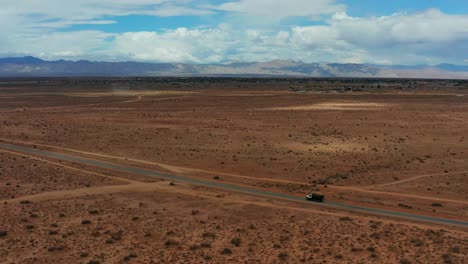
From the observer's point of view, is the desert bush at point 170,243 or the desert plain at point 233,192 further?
the desert bush at point 170,243

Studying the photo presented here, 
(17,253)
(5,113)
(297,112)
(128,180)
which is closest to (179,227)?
(17,253)

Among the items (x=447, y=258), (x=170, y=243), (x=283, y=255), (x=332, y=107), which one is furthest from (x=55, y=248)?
(x=332, y=107)

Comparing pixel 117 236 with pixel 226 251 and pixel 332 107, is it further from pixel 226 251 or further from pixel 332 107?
pixel 332 107

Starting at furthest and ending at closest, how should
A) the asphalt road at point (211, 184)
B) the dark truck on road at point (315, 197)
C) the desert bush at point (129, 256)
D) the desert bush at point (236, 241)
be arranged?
the dark truck on road at point (315, 197) → the asphalt road at point (211, 184) → the desert bush at point (236, 241) → the desert bush at point (129, 256)

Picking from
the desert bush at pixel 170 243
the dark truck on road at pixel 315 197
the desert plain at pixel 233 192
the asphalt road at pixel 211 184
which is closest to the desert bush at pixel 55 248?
the desert plain at pixel 233 192

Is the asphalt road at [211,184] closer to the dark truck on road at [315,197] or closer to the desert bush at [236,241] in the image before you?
the dark truck on road at [315,197]

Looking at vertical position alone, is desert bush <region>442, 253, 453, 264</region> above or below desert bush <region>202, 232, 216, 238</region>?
above

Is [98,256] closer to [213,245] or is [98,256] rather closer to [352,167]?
[213,245]

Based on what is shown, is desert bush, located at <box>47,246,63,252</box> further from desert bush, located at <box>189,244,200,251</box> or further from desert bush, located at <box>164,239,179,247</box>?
desert bush, located at <box>189,244,200,251</box>

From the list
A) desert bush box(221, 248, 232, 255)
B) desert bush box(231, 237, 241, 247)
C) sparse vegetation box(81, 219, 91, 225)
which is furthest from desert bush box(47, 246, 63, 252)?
desert bush box(231, 237, 241, 247)
